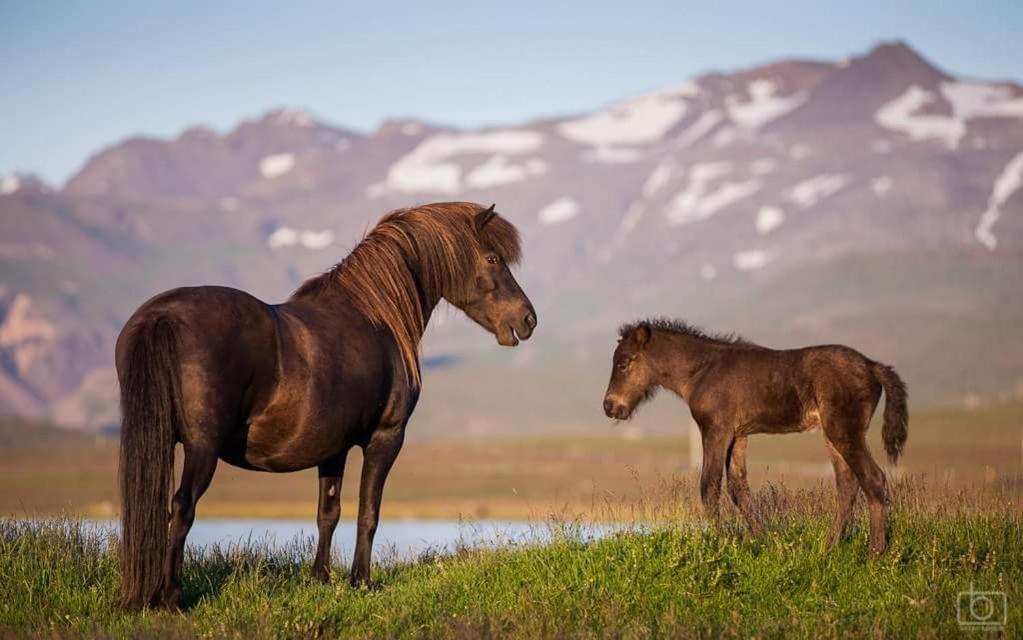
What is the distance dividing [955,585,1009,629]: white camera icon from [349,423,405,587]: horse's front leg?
441 centimetres

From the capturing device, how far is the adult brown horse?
9703 millimetres

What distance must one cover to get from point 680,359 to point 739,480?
149 centimetres

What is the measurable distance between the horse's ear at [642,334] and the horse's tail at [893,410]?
8.14ft

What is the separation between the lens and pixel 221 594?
10.5 metres

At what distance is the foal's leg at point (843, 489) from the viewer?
11.5 m

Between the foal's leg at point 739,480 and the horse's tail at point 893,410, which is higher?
the horse's tail at point 893,410

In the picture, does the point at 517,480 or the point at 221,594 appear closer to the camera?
the point at 221,594

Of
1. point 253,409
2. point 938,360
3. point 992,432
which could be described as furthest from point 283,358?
point 938,360

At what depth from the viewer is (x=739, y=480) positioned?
12320 mm

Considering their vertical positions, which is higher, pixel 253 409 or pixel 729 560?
pixel 253 409

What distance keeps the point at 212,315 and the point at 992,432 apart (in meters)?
112

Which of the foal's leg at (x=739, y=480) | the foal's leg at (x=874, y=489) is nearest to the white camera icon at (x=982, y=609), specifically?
the foal's leg at (x=874, y=489)

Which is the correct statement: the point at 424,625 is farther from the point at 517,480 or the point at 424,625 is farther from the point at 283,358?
the point at 517,480

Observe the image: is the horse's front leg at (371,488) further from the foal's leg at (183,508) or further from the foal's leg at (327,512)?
the foal's leg at (183,508)
